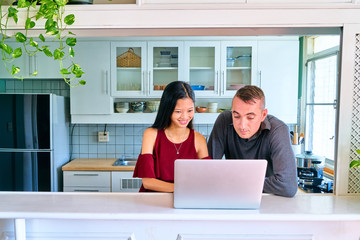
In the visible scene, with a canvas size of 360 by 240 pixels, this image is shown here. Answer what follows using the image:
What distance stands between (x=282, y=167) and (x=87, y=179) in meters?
2.43

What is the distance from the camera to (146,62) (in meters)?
3.28

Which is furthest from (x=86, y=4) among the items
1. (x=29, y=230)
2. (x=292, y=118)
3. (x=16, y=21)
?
(x=292, y=118)

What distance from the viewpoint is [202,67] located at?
130 inches

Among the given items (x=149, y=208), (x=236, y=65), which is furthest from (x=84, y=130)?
(x=149, y=208)

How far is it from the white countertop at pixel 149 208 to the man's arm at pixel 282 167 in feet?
0.11

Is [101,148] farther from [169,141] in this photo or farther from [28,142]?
[169,141]

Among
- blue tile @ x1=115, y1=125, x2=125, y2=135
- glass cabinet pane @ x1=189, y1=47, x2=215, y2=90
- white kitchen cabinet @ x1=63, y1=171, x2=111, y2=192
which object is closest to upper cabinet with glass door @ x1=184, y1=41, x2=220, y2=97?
glass cabinet pane @ x1=189, y1=47, x2=215, y2=90

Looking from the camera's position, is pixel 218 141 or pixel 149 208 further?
pixel 218 141

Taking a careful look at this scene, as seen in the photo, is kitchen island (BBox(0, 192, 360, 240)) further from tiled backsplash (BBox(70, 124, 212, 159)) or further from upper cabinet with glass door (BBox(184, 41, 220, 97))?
tiled backsplash (BBox(70, 124, 212, 159))

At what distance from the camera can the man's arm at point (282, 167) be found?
116 centimetres

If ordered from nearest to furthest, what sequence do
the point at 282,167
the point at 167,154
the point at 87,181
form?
1. the point at 282,167
2. the point at 167,154
3. the point at 87,181

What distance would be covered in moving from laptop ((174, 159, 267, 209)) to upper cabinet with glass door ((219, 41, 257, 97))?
239 centimetres

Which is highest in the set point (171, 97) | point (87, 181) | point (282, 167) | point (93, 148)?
point (171, 97)

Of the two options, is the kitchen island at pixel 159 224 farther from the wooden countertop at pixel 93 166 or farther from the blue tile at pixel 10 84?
the blue tile at pixel 10 84
